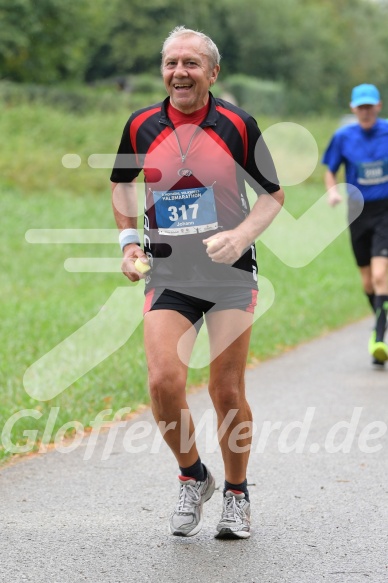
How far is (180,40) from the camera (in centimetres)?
484

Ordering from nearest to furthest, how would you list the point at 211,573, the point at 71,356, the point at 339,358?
the point at 211,573, the point at 71,356, the point at 339,358

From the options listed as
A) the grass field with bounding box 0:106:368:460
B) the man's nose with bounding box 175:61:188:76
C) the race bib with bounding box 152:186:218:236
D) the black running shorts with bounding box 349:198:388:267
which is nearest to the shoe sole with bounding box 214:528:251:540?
the race bib with bounding box 152:186:218:236

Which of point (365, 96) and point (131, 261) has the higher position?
point (365, 96)

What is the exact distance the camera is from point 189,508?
4.93 meters

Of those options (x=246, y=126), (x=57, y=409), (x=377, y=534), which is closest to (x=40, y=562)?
(x=377, y=534)

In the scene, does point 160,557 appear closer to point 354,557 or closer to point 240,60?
point 354,557

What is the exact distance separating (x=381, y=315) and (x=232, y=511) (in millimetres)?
5447

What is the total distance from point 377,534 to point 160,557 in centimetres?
97

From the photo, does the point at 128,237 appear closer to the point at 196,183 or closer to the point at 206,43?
the point at 196,183

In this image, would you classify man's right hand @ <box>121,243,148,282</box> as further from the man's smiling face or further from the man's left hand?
the man's smiling face

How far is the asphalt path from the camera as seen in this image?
14.4 ft

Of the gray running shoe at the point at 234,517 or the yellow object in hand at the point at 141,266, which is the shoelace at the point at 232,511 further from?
the yellow object in hand at the point at 141,266

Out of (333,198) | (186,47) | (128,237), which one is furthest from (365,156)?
(186,47)

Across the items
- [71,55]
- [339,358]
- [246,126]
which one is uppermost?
[71,55]
